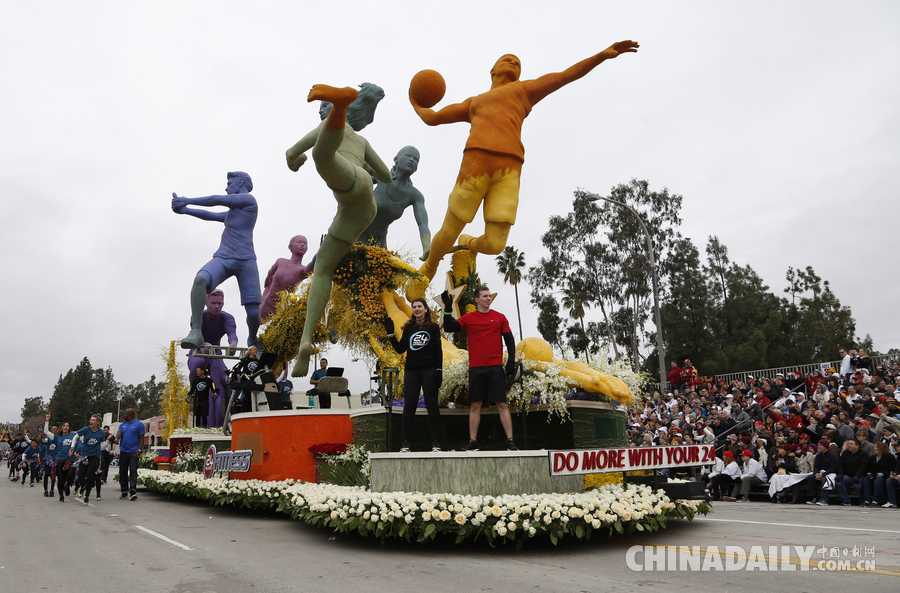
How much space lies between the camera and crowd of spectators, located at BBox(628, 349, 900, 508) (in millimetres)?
10539

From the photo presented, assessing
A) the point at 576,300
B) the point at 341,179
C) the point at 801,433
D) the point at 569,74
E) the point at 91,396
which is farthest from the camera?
the point at 91,396

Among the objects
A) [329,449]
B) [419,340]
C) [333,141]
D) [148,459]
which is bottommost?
[148,459]

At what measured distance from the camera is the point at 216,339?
15.5 metres

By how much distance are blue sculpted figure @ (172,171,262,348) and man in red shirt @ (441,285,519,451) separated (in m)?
Result: 7.58

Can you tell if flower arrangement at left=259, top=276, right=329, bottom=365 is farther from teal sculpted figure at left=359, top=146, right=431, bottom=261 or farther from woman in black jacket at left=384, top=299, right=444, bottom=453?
woman in black jacket at left=384, top=299, right=444, bottom=453

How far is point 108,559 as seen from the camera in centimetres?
551

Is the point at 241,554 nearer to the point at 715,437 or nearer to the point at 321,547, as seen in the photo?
the point at 321,547

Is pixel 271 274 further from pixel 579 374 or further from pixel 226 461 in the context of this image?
pixel 579 374

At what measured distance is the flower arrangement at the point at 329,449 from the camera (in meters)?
8.28

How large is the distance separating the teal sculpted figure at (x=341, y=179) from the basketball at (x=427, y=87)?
33.6 inches

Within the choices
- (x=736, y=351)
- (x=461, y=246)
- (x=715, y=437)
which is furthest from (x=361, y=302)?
(x=736, y=351)

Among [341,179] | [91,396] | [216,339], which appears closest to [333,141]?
[341,179]

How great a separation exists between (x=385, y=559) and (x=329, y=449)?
3.08 meters

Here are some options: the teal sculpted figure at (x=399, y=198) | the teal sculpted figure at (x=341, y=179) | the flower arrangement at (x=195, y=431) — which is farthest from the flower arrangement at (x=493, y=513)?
the flower arrangement at (x=195, y=431)
